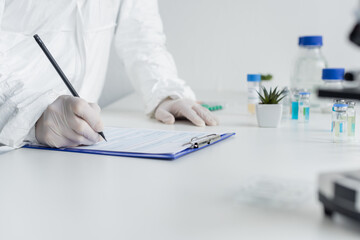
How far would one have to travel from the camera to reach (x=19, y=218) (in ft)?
2.10

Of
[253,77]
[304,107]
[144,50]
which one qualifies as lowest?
[304,107]

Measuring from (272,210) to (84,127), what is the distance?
22.8 inches

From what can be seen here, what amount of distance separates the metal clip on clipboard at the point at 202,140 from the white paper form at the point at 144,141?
0.05 feet

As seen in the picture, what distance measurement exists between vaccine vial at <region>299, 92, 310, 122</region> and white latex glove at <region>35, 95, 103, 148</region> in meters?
0.72

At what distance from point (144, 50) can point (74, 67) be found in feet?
1.25

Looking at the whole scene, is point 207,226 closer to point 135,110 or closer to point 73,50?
point 73,50

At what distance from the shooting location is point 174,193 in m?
0.73

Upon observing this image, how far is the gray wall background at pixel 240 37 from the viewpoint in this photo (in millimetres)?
2141

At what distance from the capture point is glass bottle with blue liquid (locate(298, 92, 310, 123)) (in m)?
1.46

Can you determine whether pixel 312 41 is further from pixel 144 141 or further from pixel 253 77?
pixel 144 141

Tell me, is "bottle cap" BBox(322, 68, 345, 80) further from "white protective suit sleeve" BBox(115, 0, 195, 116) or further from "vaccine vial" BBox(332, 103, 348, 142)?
"white protective suit sleeve" BBox(115, 0, 195, 116)

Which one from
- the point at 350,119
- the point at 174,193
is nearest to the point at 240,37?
the point at 350,119

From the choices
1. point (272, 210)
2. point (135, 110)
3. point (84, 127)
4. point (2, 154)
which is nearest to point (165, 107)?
point (135, 110)

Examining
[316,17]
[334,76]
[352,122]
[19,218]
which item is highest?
[316,17]
